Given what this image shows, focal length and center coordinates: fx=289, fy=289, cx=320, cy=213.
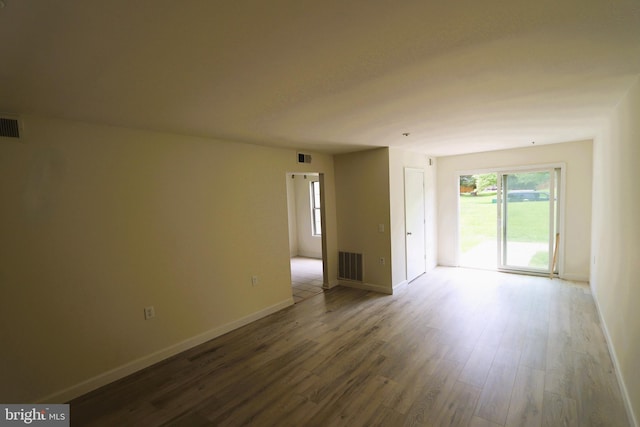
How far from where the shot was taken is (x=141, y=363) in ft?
9.62

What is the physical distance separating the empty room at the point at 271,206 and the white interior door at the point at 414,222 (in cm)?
54

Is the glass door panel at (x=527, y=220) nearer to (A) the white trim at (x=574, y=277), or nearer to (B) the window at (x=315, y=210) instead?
(A) the white trim at (x=574, y=277)

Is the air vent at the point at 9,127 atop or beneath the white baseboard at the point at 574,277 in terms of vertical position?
atop

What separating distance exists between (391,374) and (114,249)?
2.88 m

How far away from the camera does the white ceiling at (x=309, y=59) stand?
1.18 meters

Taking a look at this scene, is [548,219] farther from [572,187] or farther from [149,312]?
[149,312]

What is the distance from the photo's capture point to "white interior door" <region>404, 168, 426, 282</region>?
523 centimetres

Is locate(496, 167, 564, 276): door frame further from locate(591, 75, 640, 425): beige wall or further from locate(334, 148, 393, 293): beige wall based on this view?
locate(334, 148, 393, 293): beige wall

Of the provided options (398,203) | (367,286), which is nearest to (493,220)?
(398,203)

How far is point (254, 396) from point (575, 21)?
320cm

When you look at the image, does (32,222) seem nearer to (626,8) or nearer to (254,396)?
(254,396)

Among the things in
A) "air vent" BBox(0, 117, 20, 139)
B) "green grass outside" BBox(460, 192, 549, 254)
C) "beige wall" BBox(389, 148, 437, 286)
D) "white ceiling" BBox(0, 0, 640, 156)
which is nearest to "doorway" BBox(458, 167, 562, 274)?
"green grass outside" BBox(460, 192, 549, 254)

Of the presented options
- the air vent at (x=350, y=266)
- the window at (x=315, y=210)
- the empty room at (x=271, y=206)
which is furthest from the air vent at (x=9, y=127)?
the window at (x=315, y=210)

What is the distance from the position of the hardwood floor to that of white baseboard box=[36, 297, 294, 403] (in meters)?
0.08
